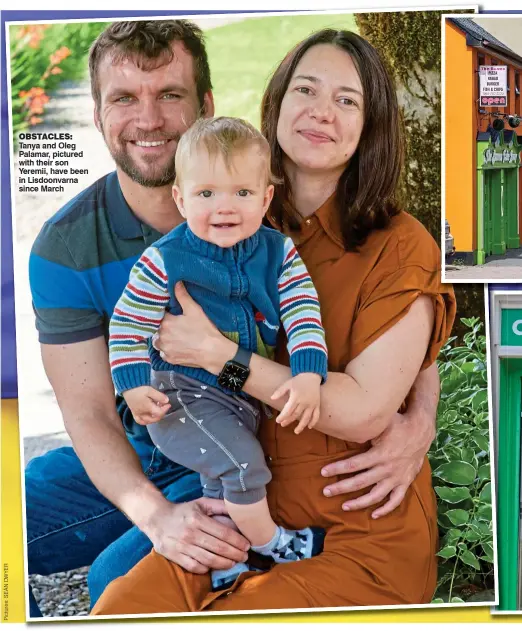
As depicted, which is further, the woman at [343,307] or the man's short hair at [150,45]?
the man's short hair at [150,45]

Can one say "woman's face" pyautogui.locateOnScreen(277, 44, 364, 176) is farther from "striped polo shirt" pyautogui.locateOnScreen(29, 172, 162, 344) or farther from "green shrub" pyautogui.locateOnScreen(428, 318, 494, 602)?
"green shrub" pyautogui.locateOnScreen(428, 318, 494, 602)

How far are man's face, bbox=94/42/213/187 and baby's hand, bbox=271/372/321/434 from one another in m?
0.91

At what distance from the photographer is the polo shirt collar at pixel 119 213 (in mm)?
3324

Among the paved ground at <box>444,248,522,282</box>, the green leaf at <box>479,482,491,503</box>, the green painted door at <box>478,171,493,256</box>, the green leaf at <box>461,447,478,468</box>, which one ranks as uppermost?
the green painted door at <box>478,171,493,256</box>

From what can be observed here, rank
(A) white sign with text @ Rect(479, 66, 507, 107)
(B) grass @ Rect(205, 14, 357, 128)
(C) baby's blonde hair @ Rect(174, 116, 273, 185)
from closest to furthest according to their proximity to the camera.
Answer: (C) baby's blonde hair @ Rect(174, 116, 273, 185) < (B) grass @ Rect(205, 14, 357, 128) < (A) white sign with text @ Rect(479, 66, 507, 107)

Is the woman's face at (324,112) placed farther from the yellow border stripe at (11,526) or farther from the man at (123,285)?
the yellow border stripe at (11,526)

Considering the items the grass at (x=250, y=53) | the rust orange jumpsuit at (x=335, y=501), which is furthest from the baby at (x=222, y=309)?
the grass at (x=250, y=53)

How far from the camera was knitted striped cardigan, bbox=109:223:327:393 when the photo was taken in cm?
295

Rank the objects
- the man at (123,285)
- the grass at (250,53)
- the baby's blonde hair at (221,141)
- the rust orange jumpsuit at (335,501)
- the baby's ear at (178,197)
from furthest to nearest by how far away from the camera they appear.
Answer: the grass at (250,53) → the man at (123,285) → the rust orange jumpsuit at (335,501) → the baby's ear at (178,197) → the baby's blonde hair at (221,141)

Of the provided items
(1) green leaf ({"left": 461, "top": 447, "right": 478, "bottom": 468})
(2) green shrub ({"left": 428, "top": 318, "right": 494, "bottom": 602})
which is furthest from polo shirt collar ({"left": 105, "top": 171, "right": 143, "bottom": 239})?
(1) green leaf ({"left": 461, "top": 447, "right": 478, "bottom": 468})

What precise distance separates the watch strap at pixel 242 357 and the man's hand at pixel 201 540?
0.51 metres

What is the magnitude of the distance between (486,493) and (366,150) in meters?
1.39

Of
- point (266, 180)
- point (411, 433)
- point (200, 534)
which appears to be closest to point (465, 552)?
point (411, 433)

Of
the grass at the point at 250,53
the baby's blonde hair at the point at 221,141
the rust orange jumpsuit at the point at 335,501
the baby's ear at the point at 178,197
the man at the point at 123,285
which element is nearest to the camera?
the baby's blonde hair at the point at 221,141
